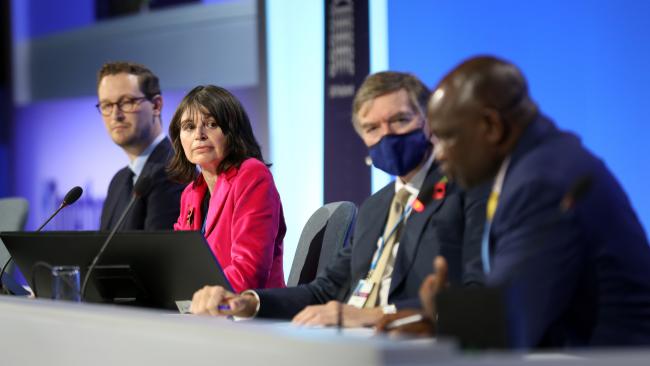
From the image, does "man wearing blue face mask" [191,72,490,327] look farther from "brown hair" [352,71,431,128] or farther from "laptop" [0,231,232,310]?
"laptop" [0,231,232,310]

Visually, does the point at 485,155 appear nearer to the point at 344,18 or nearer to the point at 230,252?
the point at 230,252

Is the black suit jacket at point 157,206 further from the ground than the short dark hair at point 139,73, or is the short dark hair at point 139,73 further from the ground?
the short dark hair at point 139,73

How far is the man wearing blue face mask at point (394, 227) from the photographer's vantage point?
259cm

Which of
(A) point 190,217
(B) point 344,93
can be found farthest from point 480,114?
(B) point 344,93

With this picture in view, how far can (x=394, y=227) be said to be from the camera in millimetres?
2887

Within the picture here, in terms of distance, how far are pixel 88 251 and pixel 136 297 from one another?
20 cm

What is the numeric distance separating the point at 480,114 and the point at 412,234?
73cm

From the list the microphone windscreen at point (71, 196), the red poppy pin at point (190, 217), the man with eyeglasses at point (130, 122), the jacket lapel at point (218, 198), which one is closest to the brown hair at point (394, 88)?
the jacket lapel at point (218, 198)

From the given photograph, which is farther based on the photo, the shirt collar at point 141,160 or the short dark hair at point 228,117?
the shirt collar at point 141,160

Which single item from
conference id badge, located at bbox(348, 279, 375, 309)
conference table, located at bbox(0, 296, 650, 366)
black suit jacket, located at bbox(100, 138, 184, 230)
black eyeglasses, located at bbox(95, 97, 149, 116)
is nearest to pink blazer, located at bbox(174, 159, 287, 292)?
black suit jacket, located at bbox(100, 138, 184, 230)

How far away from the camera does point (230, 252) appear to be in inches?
142

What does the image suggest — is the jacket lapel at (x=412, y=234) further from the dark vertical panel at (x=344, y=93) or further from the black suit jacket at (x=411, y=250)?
the dark vertical panel at (x=344, y=93)

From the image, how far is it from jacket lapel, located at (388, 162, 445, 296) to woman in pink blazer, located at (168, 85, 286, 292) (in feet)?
2.64

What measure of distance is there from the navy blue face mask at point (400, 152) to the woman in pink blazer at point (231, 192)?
0.83 meters
